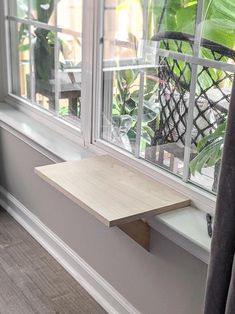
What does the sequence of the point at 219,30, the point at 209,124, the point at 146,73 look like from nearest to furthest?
the point at 219,30 → the point at 209,124 → the point at 146,73

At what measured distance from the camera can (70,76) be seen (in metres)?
2.11

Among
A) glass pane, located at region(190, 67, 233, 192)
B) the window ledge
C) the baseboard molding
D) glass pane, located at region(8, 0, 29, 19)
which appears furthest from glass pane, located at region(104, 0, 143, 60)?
the baseboard molding

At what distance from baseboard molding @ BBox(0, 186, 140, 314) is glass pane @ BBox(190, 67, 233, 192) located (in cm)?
64

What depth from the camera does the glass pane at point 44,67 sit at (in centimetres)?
223

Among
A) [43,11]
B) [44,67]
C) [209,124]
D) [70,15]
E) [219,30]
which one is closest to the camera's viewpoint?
[219,30]

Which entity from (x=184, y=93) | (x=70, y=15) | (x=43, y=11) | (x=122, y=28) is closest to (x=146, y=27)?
(x=122, y=28)

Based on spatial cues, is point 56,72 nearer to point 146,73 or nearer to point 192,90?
point 146,73

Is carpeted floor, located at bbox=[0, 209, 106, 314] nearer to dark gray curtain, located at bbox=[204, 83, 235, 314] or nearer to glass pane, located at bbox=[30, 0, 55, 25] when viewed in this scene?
dark gray curtain, located at bbox=[204, 83, 235, 314]

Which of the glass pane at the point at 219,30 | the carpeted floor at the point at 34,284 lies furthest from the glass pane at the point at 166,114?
the carpeted floor at the point at 34,284

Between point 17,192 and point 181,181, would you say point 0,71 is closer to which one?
point 17,192

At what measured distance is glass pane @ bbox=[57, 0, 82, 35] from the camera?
6.38ft

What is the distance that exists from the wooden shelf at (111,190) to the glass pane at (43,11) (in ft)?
2.59

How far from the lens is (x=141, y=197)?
1.49m

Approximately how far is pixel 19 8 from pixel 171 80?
1270 mm
